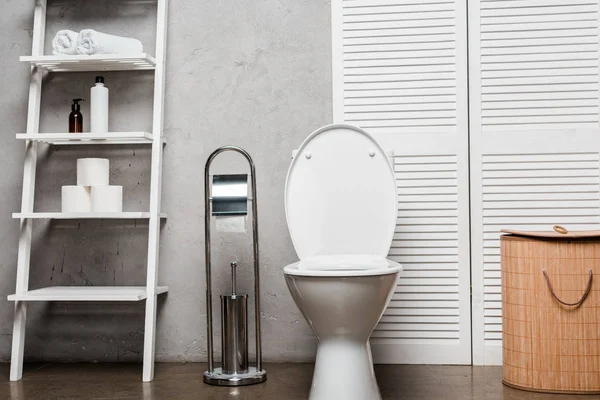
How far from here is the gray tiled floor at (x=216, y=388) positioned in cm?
220

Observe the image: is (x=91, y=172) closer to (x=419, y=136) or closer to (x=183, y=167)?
(x=183, y=167)

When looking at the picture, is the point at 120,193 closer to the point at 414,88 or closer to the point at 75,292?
the point at 75,292

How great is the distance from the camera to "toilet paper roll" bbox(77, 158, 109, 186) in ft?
8.23

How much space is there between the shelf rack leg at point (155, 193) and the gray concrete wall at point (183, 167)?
0.40 ft

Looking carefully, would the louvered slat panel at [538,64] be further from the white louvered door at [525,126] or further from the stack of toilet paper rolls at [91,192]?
the stack of toilet paper rolls at [91,192]

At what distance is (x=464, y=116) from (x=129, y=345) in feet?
5.42

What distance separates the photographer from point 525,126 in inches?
104

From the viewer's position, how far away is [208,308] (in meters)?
2.48

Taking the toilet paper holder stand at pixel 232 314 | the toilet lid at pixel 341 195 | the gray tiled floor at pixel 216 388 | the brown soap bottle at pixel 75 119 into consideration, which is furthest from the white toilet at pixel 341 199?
the brown soap bottle at pixel 75 119

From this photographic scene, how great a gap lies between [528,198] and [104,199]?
1.65 meters

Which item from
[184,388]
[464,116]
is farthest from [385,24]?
[184,388]

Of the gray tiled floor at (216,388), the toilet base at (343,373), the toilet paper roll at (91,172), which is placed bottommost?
the gray tiled floor at (216,388)

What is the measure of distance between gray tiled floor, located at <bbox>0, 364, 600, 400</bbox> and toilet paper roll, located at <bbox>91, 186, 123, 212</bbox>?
0.63 m

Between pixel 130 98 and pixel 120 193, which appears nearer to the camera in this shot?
pixel 120 193
